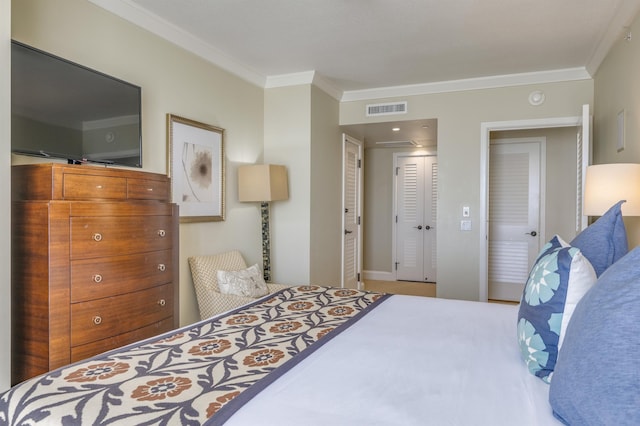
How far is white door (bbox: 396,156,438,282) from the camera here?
6.78m

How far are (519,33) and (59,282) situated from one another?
3.46m

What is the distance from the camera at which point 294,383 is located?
1277 mm

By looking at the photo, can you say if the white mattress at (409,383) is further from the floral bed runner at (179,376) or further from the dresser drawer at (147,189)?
the dresser drawer at (147,189)

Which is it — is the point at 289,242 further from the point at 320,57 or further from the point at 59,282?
the point at 59,282

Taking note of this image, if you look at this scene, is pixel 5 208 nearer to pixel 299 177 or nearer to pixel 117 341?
pixel 117 341

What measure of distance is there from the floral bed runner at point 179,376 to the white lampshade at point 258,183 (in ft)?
6.25

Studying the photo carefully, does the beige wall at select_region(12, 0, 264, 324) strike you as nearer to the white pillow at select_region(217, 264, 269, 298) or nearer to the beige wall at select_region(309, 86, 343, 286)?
the white pillow at select_region(217, 264, 269, 298)

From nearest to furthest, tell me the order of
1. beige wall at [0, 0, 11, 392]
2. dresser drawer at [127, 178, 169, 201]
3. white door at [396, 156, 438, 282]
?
beige wall at [0, 0, 11, 392] < dresser drawer at [127, 178, 169, 201] < white door at [396, 156, 438, 282]

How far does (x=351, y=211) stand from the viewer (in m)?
5.54

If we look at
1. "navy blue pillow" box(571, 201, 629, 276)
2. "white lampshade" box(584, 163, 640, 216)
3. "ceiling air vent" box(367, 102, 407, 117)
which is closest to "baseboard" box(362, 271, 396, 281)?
"ceiling air vent" box(367, 102, 407, 117)

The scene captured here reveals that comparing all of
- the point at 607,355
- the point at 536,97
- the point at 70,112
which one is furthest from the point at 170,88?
the point at 536,97

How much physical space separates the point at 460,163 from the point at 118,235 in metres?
3.52

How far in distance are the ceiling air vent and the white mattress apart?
10.7 feet

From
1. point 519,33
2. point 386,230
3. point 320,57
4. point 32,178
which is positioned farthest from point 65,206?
point 386,230
